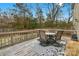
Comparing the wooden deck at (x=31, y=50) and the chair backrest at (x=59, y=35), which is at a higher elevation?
the chair backrest at (x=59, y=35)

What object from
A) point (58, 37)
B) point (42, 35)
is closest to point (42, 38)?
point (42, 35)

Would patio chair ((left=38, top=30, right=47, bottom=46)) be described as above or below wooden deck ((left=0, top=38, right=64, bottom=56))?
above

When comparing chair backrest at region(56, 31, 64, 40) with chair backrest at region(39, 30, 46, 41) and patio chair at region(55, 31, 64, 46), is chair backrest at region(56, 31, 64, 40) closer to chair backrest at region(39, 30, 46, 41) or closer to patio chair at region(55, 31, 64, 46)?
patio chair at region(55, 31, 64, 46)

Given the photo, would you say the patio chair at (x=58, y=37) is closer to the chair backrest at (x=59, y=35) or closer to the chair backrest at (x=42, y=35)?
the chair backrest at (x=59, y=35)

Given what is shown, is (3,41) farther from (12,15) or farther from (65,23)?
(65,23)

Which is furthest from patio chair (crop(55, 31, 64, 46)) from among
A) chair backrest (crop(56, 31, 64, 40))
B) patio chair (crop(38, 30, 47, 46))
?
patio chair (crop(38, 30, 47, 46))

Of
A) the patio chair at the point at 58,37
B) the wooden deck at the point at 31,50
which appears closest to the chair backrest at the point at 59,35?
the patio chair at the point at 58,37

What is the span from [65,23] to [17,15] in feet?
1.74

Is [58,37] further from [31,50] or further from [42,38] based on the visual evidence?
[31,50]

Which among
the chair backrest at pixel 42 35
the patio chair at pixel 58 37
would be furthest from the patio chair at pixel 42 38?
the patio chair at pixel 58 37

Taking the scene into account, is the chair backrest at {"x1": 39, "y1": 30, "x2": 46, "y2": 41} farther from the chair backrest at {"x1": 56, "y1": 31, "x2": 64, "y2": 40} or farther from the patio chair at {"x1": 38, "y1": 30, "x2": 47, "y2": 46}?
the chair backrest at {"x1": 56, "y1": 31, "x2": 64, "y2": 40}

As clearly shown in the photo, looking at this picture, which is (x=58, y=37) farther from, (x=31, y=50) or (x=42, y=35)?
(x=31, y=50)

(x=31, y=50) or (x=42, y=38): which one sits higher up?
(x=42, y=38)

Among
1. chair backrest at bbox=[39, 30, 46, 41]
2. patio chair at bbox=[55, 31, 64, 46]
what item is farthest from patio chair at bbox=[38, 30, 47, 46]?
patio chair at bbox=[55, 31, 64, 46]
